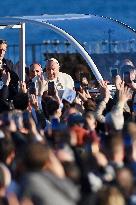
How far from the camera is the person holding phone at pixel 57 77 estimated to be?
17562 mm

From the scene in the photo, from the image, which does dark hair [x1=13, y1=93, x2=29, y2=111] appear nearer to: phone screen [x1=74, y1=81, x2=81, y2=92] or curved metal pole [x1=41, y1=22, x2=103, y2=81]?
phone screen [x1=74, y1=81, x2=81, y2=92]

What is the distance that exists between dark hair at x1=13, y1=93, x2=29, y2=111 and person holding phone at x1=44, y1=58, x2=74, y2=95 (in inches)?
60.9

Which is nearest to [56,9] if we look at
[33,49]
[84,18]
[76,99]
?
[33,49]

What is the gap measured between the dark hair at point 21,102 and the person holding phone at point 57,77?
5.08 ft

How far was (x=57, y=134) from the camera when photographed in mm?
12078

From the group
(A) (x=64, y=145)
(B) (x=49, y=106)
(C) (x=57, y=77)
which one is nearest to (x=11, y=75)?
(C) (x=57, y=77)

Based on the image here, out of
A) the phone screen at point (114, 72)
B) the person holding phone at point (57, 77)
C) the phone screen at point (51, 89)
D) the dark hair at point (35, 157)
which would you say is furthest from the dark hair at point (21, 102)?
the dark hair at point (35, 157)

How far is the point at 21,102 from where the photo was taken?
51.3 feet

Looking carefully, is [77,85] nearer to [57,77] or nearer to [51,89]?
[57,77]

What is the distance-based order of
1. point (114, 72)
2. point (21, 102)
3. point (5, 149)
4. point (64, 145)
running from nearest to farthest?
point (5, 149), point (64, 145), point (21, 102), point (114, 72)

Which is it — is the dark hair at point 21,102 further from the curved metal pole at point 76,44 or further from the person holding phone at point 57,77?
the curved metal pole at point 76,44

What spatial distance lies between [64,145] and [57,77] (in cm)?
663

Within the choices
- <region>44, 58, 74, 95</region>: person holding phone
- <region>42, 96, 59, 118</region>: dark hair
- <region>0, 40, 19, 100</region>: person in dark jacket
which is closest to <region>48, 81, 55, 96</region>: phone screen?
<region>44, 58, 74, 95</region>: person holding phone

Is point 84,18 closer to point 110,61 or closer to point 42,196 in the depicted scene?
point 110,61
